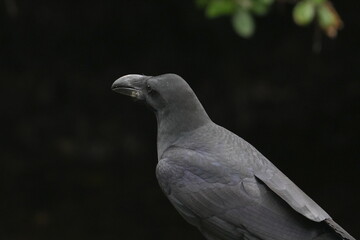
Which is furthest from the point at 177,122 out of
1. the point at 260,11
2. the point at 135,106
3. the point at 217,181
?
the point at 135,106

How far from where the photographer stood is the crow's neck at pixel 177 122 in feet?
10.0

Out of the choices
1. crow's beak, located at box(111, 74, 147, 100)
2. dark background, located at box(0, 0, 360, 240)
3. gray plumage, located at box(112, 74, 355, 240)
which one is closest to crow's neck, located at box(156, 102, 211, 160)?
gray plumage, located at box(112, 74, 355, 240)

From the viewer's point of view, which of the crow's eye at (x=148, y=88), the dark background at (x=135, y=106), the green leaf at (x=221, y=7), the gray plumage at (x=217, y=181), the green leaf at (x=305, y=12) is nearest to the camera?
the gray plumage at (x=217, y=181)

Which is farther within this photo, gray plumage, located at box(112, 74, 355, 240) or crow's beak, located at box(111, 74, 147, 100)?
crow's beak, located at box(111, 74, 147, 100)

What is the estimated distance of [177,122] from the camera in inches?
121

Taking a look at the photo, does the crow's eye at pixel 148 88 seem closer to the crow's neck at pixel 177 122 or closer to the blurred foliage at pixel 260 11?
the crow's neck at pixel 177 122

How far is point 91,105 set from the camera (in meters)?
5.99

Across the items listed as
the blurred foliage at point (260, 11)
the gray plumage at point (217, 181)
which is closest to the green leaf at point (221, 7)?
the blurred foliage at point (260, 11)

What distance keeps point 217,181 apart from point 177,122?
0.86ft

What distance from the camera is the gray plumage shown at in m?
2.88

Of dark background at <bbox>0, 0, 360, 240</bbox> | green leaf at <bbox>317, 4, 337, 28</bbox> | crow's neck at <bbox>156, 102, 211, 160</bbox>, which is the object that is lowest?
dark background at <bbox>0, 0, 360, 240</bbox>

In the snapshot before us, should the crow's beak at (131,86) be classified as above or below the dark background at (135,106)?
above

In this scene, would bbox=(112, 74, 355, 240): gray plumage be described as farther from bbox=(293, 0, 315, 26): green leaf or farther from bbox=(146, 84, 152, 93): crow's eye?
bbox=(293, 0, 315, 26): green leaf

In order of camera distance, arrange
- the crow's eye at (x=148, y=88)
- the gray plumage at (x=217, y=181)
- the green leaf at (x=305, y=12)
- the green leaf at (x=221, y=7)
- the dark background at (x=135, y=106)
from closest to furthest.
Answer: the gray plumage at (x=217, y=181) < the crow's eye at (x=148, y=88) < the green leaf at (x=305, y=12) < the green leaf at (x=221, y=7) < the dark background at (x=135, y=106)
